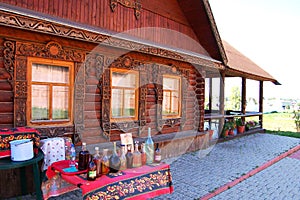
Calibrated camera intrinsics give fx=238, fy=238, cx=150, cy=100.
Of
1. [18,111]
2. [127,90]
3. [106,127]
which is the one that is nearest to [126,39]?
[127,90]

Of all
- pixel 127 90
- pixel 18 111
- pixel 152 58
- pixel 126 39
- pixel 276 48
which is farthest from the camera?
pixel 276 48

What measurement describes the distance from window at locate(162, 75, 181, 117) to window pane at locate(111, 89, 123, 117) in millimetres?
1640

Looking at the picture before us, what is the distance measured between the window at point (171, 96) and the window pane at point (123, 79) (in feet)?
4.05

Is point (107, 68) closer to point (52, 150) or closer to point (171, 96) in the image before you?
point (52, 150)

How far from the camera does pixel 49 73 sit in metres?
4.43

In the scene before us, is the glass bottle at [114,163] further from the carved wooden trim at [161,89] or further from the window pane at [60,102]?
the carved wooden trim at [161,89]

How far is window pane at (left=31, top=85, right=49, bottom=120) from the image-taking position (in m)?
4.25

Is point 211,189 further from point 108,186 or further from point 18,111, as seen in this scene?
point 18,111

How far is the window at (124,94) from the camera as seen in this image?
5.49 m

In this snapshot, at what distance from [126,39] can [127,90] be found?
1266 millimetres

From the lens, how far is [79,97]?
4.78 meters

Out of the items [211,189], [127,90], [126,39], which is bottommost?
[211,189]

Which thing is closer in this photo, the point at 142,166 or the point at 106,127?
the point at 142,166

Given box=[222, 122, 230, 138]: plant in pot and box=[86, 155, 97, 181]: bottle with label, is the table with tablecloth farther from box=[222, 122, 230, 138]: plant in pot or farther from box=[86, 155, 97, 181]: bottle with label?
box=[222, 122, 230, 138]: plant in pot
